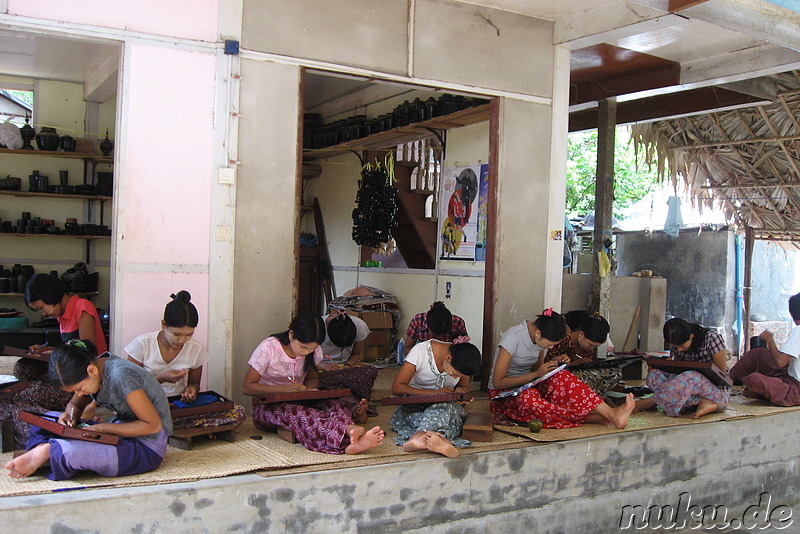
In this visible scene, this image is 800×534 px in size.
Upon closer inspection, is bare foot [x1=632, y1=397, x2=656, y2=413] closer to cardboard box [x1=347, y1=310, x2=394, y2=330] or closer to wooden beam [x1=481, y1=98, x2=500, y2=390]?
wooden beam [x1=481, y1=98, x2=500, y2=390]

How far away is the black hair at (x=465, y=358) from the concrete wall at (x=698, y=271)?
8.49 metres

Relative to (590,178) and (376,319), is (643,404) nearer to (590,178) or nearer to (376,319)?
(376,319)

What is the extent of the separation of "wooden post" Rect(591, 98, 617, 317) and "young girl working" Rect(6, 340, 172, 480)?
5109 millimetres

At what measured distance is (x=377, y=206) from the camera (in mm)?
8242

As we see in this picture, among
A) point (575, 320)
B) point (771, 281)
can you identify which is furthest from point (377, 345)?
point (771, 281)

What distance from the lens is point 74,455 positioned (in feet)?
11.1

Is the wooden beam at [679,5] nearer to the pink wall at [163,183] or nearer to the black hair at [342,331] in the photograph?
the pink wall at [163,183]

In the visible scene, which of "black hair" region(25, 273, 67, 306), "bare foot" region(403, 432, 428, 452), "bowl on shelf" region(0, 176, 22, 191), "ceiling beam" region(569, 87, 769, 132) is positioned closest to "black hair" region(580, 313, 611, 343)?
"bare foot" region(403, 432, 428, 452)

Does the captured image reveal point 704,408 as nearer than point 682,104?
Yes

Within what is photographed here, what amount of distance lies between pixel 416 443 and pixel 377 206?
4460mm

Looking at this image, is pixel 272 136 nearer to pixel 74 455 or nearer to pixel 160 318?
pixel 160 318

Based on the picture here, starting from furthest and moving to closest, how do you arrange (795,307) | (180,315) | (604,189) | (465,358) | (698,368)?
(604,189) < (795,307) < (698,368) < (465,358) < (180,315)

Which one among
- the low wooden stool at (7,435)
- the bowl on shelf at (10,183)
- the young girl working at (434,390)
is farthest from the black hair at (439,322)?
the bowl on shelf at (10,183)

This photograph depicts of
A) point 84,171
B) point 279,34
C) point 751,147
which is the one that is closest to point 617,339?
point 751,147
